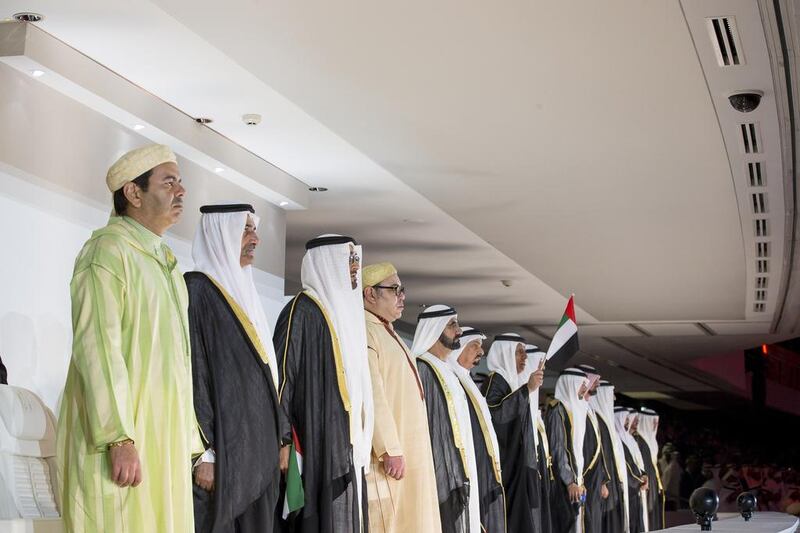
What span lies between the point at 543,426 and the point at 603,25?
13.0 ft

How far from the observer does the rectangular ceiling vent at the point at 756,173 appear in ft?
20.8

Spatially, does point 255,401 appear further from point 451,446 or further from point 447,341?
point 447,341

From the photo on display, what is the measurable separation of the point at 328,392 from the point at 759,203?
4.12 meters

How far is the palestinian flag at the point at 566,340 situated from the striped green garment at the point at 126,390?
4.89m

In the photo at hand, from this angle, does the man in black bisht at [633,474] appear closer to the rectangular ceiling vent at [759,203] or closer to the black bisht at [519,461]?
the black bisht at [519,461]

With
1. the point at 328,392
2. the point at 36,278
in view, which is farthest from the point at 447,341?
the point at 36,278

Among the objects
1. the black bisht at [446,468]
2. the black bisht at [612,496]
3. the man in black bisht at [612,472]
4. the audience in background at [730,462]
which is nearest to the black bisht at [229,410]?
the black bisht at [446,468]

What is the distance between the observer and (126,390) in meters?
2.76

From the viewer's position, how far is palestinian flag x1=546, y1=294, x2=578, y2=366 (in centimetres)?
763

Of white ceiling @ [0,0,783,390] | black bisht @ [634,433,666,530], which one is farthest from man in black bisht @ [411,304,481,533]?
black bisht @ [634,433,666,530]

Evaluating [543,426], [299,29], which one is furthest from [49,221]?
[543,426]

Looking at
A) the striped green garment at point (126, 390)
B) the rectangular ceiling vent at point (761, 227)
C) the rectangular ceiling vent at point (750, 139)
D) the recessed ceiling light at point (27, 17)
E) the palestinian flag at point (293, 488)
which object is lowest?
the palestinian flag at point (293, 488)

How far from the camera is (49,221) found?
4.17m

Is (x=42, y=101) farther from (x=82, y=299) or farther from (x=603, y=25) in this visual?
(x=603, y=25)
